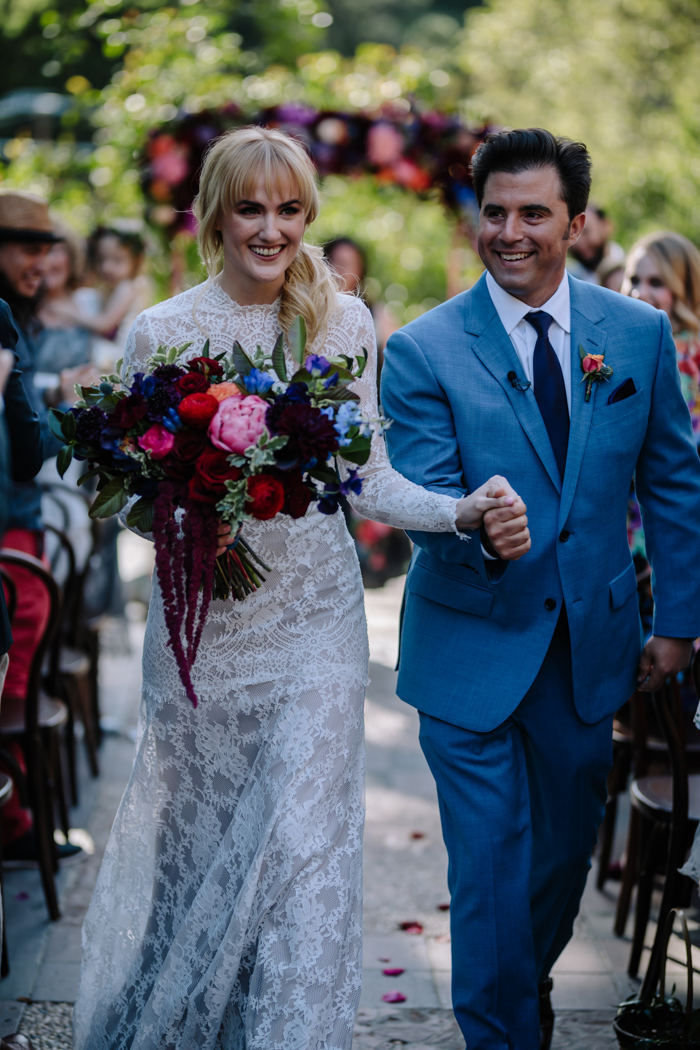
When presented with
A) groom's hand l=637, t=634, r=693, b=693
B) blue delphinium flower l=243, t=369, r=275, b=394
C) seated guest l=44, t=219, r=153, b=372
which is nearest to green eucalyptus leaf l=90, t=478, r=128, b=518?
blue delphinium flower l=243, t=369, r=275, b=394

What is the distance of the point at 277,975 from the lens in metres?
2.73

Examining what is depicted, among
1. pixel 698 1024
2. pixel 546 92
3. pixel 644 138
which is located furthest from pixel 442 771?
pixel 546 92

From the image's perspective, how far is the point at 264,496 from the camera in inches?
98.4

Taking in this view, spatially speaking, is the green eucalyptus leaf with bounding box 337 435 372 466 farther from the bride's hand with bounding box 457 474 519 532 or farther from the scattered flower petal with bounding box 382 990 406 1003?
the scattered flower petal with bounding box 382 990 406 1003

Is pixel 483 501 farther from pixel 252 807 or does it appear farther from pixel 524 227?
pixel 252 807

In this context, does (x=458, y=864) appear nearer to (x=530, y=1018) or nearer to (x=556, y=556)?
(x=530, y=1018)

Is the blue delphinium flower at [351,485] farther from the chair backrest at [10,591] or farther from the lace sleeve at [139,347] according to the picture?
the chair backrest at [10,591]

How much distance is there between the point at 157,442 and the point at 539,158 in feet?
4.19

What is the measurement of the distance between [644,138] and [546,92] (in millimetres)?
4396

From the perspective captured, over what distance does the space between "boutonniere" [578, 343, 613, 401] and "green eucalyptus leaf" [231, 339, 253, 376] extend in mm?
906

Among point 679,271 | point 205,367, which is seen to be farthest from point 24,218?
point 679,271

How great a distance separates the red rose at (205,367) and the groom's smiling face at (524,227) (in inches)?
32.9

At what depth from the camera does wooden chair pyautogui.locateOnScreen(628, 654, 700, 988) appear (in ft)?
11.2

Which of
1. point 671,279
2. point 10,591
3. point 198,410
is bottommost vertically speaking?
point 10,591
